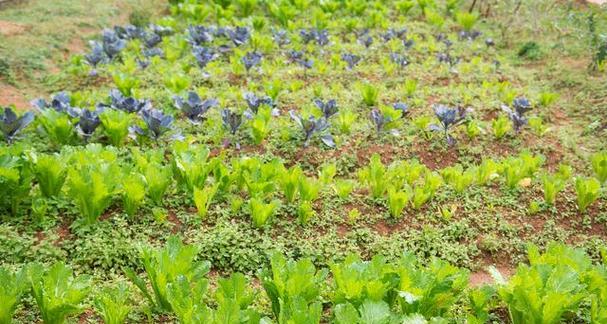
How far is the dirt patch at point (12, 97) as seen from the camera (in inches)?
268

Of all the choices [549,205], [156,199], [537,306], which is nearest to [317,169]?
[156,199]

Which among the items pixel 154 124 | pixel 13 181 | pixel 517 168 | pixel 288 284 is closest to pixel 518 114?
pixel 517 168

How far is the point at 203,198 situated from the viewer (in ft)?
13.6

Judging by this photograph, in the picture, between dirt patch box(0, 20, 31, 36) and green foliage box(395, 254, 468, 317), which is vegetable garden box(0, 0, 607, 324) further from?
dirt patch box(0, 20, 31, 36)

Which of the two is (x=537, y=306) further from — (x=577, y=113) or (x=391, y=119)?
(x=577, y=113)

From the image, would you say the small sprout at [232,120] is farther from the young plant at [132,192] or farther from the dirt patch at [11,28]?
the dirt patch at [11,28]

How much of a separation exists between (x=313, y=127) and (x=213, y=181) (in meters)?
1.30

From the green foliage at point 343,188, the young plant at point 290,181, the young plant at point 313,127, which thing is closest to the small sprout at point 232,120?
the young plant at point 313,127

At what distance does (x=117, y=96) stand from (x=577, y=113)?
18.0ft

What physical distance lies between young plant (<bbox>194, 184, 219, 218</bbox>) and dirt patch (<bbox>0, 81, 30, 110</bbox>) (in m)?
3.73

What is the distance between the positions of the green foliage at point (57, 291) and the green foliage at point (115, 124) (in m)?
2.36

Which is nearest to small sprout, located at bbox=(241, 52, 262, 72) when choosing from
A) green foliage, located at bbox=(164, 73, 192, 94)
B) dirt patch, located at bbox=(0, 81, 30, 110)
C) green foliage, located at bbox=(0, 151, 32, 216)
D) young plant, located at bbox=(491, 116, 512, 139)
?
green foliage, located at bbox=(164, 73, 192, 94)

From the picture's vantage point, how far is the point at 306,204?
4195 millimetres

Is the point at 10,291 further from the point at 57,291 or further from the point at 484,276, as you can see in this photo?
the point at 484,276
